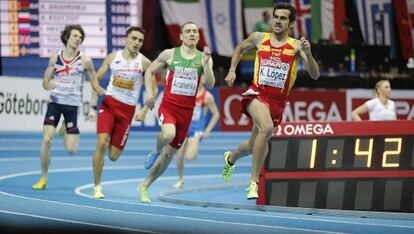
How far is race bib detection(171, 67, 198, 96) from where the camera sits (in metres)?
11.3

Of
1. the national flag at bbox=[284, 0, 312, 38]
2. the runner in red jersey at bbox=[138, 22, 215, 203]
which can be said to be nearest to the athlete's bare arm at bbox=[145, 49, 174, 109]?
the runner in red jersey at bbox=[138, 22, 215, 203]

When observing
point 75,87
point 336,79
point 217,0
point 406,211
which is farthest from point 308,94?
point 406,211

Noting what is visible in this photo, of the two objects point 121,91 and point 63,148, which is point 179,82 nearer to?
point 121,91

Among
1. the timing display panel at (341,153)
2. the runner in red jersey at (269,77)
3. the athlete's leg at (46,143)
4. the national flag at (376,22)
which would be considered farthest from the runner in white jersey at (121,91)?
the national flag at (376,22)

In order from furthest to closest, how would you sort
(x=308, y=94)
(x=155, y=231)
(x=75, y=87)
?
(x=308, y=94) → (x=75, y=87) → (x=155, y=231)

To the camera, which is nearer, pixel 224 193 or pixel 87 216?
pixel 87 216

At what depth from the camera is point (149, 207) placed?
10.7 meters

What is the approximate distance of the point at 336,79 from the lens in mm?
27109

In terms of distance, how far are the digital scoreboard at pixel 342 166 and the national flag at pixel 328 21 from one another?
55.7ft

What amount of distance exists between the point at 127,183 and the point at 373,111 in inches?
146

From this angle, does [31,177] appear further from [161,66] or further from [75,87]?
[161,66]

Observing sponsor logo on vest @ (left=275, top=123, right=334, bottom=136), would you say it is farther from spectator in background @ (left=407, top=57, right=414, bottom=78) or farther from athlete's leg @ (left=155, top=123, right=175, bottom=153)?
spectator in background @ (left=407, top=57, right=414, bottom=78)

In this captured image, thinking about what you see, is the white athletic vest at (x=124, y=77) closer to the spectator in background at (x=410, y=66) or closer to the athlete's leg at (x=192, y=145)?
the athlete's leg at (x=192, y=145)

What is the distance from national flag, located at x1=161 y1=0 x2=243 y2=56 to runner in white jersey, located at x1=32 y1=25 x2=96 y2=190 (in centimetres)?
1343
